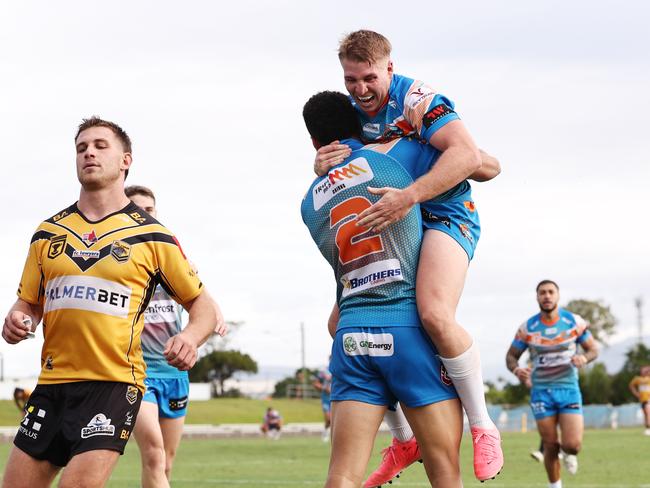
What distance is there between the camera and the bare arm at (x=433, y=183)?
5441 millimetres

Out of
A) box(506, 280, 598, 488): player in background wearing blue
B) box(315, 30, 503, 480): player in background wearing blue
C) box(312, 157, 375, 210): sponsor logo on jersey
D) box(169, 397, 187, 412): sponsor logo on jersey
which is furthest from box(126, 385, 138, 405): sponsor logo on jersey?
box(506, 280, 598, 488): player in background wearing blue

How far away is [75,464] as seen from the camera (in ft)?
18.7

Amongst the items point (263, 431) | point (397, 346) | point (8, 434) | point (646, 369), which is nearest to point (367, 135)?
point (397, 346)

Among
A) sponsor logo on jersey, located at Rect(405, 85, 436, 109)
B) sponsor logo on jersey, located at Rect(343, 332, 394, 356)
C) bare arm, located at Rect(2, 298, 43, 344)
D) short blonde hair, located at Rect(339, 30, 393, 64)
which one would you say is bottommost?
sponsor logo on jersey, located at Rect(343, 332, 394, 356)

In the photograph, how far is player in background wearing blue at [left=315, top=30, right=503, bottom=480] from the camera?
5.49 meters

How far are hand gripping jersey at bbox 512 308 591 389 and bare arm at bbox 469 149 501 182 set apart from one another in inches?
402

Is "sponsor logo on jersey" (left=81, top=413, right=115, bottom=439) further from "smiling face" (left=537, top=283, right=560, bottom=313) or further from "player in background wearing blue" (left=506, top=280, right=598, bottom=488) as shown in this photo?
"smiling face" (left=537, top=283, right=560, bottom=313)

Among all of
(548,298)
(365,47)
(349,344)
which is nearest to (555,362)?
(548,298)

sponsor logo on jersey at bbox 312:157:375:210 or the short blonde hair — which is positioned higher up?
the short blonde hair

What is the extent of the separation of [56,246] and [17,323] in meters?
0.47

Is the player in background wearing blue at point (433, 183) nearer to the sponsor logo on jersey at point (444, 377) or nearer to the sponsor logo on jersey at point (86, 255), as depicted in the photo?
the sponsor logo on jersey at point (444, 377)

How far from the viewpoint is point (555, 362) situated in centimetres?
1581

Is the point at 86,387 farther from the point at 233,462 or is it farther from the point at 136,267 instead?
the point at 233,462

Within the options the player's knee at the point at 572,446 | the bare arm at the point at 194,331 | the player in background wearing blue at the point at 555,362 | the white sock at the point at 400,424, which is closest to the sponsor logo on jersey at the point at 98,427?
the bare arm at the point at 194,331
